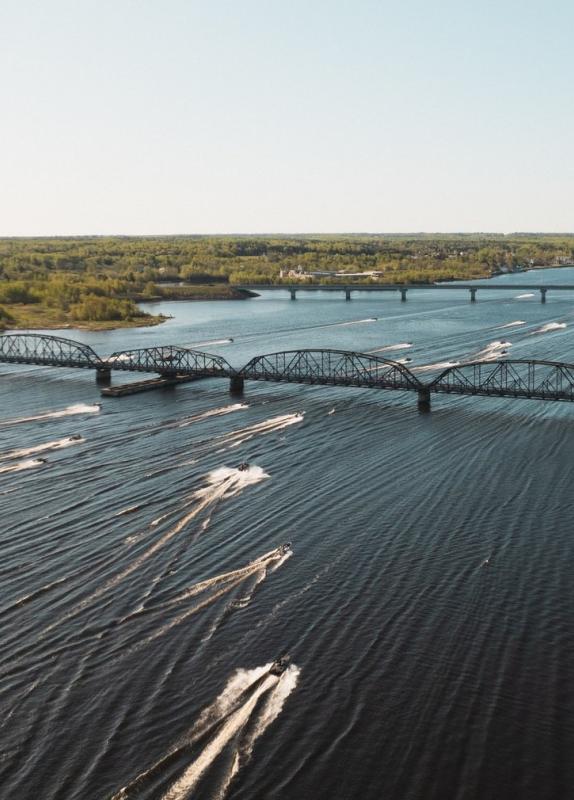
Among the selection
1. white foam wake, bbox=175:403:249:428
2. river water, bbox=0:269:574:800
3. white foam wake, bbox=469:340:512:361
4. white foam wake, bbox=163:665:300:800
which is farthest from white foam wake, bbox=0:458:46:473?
white foam wake, bbox=469:340:512:361

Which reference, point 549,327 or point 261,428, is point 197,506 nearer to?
point 261,428

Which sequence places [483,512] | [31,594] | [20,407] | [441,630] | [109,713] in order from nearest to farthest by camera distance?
1. [109,713]
2. [441,630]
3. [31,594]
4. [483,512]
5. [20,407]

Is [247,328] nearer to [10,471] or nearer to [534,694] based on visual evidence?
[10,471]

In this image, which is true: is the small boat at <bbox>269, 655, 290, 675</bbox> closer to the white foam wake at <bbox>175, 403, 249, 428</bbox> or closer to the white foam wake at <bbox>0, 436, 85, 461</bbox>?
the white foam wake at <bbox>0, 436, 85, 461</bbox>

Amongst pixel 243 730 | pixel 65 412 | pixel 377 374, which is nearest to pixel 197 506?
pixel 243 730

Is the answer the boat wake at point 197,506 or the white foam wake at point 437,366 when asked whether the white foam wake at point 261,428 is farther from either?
the white foam wake at point 437,366

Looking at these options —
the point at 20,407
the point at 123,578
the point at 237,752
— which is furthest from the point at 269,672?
the point at 20,407

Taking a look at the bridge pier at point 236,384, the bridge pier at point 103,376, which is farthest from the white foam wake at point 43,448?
the bridge pier at point 103,376
